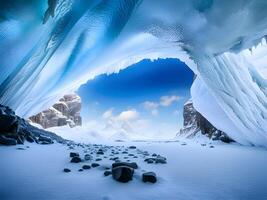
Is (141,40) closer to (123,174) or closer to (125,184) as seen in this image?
(123,174)

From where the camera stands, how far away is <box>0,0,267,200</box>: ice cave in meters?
2.58

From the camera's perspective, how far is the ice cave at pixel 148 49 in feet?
8.48

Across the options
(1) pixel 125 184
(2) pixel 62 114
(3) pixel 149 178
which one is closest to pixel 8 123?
(1) pixel 125 184

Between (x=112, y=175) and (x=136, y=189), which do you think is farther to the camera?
(x=112, y=175)

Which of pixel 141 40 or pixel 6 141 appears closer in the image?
pixel 6 141

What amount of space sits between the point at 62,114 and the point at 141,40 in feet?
107

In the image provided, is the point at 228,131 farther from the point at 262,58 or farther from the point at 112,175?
the point at 112,175

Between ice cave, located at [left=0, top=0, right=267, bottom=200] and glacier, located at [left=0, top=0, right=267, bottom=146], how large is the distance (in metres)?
0.02

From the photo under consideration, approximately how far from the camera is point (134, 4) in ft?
12.9

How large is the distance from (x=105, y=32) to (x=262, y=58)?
5.10m

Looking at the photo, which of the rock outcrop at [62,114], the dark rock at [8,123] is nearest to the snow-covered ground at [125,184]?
the dark rock at [8,123]

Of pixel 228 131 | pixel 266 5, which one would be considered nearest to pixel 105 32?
pixel 266 5

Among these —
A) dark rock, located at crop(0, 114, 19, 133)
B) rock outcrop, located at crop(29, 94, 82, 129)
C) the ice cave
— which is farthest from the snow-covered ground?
rock outcrop, located at crop(29, 94, 82, 129)

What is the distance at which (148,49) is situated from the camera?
21.6 ft
